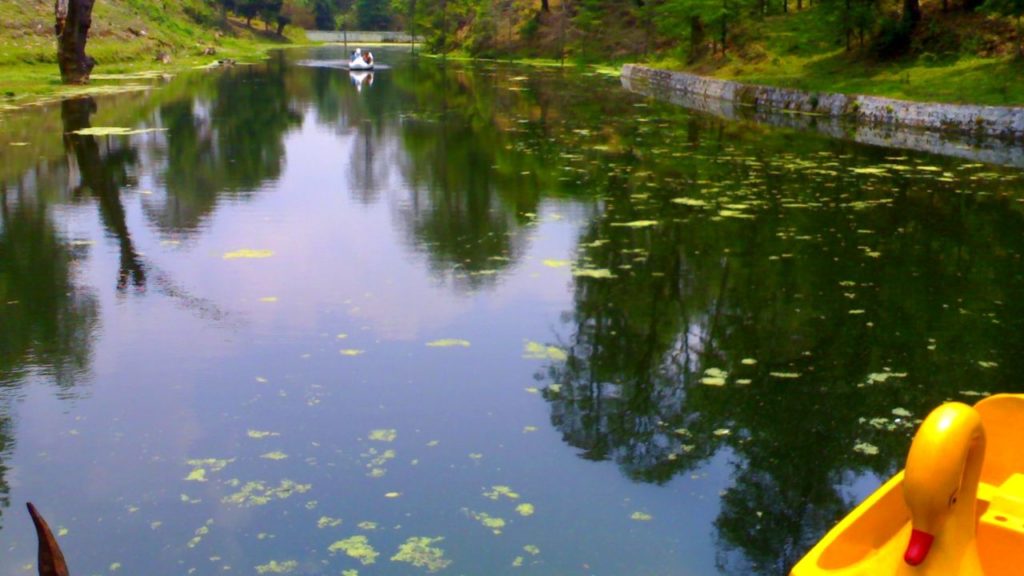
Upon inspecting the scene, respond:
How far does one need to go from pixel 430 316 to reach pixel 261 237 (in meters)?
3.51

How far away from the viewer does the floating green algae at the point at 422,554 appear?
4508 mm

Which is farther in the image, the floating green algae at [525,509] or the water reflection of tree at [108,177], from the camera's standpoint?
the water reflection of tree at [108,177]

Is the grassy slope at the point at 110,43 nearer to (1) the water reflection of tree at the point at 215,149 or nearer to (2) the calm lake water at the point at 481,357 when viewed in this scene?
(1) the water reflection of tree at the point at 215,149

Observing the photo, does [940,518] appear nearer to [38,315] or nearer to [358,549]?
[358,549]

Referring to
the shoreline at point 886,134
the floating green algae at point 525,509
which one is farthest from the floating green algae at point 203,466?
the shoreline at point 886,134

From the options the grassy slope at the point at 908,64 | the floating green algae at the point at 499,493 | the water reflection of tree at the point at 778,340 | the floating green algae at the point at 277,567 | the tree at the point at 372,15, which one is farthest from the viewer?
the tree at the point at 372,15

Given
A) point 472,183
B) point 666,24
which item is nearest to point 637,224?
point 472,183

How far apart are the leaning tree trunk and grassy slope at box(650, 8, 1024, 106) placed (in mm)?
19009

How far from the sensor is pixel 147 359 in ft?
23.5

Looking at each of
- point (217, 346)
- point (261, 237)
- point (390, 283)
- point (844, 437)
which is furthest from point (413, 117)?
point (844, 437)

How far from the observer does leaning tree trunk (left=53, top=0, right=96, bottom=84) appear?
29156 millimetres

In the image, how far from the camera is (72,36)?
97.4ft

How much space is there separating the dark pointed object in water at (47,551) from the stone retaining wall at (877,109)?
19641 millimetres

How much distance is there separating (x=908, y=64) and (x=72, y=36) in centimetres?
2267
